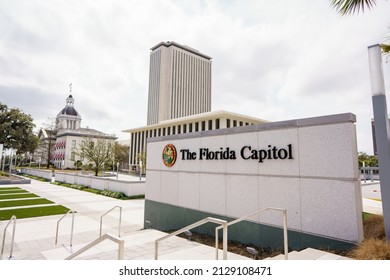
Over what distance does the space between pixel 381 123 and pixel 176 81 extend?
110 metres

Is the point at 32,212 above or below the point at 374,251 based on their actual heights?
below

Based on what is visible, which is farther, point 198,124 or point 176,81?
point 176,81

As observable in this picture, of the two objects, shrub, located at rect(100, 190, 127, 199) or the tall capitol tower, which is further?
the tall capitol tower

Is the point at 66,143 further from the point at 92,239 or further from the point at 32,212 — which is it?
the point at 92,239

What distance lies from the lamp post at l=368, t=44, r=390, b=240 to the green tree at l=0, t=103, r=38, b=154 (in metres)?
47.5

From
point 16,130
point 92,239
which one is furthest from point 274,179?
point 16,130

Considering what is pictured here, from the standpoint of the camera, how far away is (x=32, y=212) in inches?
556

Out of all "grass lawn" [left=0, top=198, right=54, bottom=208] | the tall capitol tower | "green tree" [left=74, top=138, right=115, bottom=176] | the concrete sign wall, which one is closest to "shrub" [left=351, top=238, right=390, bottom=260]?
the concrete sign wall

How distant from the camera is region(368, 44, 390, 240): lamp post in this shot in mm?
5090

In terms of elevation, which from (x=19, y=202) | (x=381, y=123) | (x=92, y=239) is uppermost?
(x=381, y=123)

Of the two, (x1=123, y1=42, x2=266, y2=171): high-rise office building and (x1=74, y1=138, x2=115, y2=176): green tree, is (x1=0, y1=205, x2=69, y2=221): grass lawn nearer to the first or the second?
(x1=74, y1=138, x2=115, y2=176): green tree

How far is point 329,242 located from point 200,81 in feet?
392
